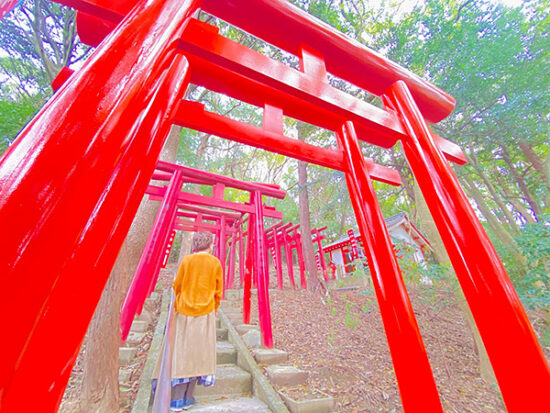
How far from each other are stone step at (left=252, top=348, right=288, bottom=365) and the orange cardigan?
1.10 m

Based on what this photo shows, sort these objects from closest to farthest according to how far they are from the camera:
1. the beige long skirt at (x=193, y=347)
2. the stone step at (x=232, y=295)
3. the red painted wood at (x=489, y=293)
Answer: the red painted wood at (x=489, y=293) < the beige long skirt at (x=193, y=347) < the stone step at (x=232, y=295)

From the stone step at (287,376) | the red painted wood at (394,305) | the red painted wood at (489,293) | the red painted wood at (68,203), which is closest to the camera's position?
the red painted wood at (68,203)

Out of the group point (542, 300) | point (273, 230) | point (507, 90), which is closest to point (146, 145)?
point (542, 300)

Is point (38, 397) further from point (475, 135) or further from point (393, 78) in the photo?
point (475, 135)

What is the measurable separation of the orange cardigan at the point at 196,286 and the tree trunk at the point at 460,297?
10.6 ft

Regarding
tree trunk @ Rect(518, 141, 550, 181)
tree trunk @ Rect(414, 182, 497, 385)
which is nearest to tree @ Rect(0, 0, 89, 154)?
tree trunk @ Rect(414, 182, 497, 385)

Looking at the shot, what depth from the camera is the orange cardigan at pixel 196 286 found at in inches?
113

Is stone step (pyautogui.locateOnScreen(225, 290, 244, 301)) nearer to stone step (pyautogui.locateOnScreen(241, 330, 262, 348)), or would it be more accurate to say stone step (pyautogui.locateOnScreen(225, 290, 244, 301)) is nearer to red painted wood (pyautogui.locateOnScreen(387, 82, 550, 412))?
stone step (pyautogui.locateOnScreen(241, 330, 262, 348))

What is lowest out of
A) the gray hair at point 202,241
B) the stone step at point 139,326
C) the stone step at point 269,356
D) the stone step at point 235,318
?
the stone step at point 269,356

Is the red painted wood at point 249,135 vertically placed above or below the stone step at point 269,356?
above

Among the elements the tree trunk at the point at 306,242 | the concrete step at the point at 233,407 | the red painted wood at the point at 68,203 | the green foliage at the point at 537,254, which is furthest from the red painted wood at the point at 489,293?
the tree trunk at the point at 306,242

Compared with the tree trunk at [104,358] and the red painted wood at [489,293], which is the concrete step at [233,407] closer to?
the tree trunk at [104,358]

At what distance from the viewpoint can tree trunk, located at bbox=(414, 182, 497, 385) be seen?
3.43m

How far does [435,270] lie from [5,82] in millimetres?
8388
